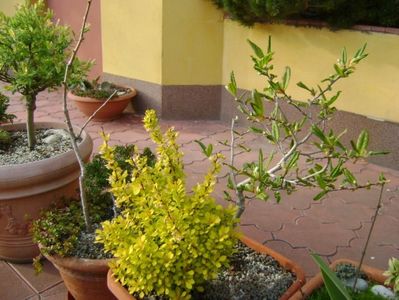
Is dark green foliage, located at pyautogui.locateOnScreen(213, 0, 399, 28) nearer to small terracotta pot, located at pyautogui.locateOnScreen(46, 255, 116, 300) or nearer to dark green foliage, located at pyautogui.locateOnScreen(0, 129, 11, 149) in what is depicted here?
dark green foliage, located at pyautogui.locateOnScreen(0, 129, 11, 149)

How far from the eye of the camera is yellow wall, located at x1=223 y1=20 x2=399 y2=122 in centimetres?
413

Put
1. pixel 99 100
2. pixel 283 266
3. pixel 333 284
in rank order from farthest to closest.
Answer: pixel 99 100
pixel 283 266
pixel 333 284

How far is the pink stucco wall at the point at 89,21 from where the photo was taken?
608 centimetres

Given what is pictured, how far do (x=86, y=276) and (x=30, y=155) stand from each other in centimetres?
105

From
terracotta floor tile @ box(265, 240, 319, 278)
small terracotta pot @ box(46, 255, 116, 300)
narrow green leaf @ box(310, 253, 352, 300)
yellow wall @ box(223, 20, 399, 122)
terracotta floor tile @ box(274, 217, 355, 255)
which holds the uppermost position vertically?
yellow wall @ box(223, 20, 399, 122)

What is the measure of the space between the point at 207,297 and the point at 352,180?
763mm

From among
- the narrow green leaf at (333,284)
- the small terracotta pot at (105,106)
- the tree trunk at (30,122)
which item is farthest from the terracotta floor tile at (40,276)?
the small terracotta pot at (105,106)

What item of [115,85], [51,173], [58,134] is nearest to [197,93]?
[115,85]

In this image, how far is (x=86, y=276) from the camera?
216 centimetres

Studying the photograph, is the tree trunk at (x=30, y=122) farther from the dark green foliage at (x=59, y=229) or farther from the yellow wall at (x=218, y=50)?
the yellow wall at (x=218, y=50)

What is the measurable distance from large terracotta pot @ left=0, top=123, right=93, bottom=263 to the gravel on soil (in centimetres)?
23

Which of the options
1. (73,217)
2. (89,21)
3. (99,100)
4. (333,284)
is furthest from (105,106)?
(333,284)

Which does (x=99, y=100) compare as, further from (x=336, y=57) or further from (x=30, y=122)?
(x=336, y=57)

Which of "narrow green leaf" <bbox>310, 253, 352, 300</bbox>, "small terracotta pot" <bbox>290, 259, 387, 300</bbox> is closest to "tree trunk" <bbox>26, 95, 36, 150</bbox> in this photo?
"small terracotta pot" <bbox>290, 259, 387, 300</bbox>
